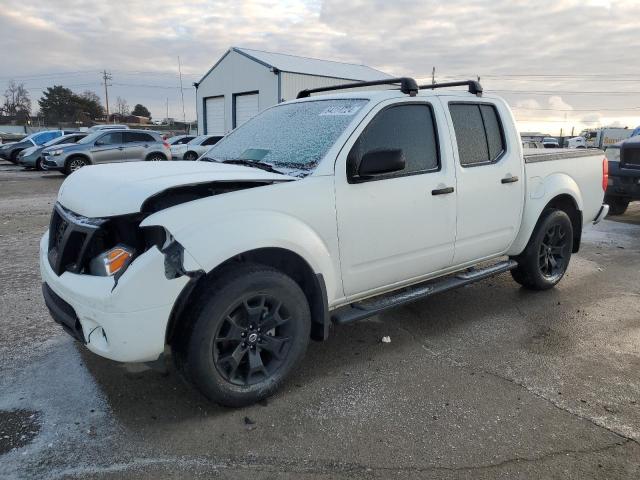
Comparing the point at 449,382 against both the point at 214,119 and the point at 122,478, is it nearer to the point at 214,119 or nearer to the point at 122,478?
the point at 122,478

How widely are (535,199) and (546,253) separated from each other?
2.39 ft

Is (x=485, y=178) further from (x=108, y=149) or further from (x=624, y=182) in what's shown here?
(x=108, y=149)

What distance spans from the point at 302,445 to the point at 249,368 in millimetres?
574

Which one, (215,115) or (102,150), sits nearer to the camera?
(102,150)

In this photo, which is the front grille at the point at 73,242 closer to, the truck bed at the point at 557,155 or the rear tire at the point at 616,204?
the truck bed at the point at 557,155

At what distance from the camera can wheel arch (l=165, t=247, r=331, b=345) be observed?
2906 mm

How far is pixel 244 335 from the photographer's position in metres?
3.08

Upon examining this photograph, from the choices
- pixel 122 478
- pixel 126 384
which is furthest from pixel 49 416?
pixel 122 478

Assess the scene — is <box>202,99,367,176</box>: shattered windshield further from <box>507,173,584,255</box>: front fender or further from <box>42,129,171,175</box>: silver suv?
<box>42,129,171,175</box>: silver suv

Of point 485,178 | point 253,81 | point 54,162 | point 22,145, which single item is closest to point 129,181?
point 485,178

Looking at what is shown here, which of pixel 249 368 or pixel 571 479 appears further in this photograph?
pixel 249 368

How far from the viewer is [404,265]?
12.7ft

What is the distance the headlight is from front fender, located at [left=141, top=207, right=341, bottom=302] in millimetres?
205

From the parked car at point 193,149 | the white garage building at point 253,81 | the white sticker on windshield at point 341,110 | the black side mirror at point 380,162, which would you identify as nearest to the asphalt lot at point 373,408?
the black side mirror at point 380,162
